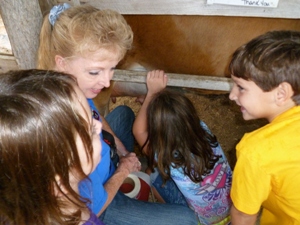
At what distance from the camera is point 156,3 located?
4.67 feet

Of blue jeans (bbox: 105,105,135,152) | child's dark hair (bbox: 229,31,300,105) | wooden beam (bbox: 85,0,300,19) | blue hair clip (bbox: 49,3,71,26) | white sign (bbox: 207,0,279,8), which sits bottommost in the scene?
blue jeans (bbox: 105,105,135,152)

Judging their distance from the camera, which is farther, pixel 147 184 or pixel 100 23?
pixel 147 184

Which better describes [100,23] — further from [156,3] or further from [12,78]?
[12,78]

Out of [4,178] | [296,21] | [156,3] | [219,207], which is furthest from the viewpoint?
[296,21]

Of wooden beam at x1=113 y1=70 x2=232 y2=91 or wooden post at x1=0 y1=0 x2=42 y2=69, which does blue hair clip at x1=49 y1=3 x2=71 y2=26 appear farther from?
wooden beam at x1=113 y1=70 x2=232 y2=91

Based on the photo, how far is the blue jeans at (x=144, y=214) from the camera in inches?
55.4

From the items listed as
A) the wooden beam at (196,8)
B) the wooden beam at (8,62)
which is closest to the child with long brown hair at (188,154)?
the wooden beam at (196,8)

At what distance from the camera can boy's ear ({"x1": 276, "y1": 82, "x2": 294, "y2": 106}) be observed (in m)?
1.04

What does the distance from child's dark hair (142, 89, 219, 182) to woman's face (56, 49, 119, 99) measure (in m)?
0.32

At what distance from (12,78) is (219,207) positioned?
120 cm

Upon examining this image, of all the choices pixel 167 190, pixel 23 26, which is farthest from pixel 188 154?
pixel 23 26

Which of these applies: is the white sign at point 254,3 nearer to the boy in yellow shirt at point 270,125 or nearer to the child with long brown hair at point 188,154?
the boy in yellow shirt at point 270,125

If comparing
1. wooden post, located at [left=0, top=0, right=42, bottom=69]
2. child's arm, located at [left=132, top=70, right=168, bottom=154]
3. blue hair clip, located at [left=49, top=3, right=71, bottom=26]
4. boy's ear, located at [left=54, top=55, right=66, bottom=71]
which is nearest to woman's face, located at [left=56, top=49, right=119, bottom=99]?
boy's ear, located at [left=54, top=55, right=66, bottom=71]

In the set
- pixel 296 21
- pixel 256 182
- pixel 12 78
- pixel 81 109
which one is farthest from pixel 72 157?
pixel 296 21
